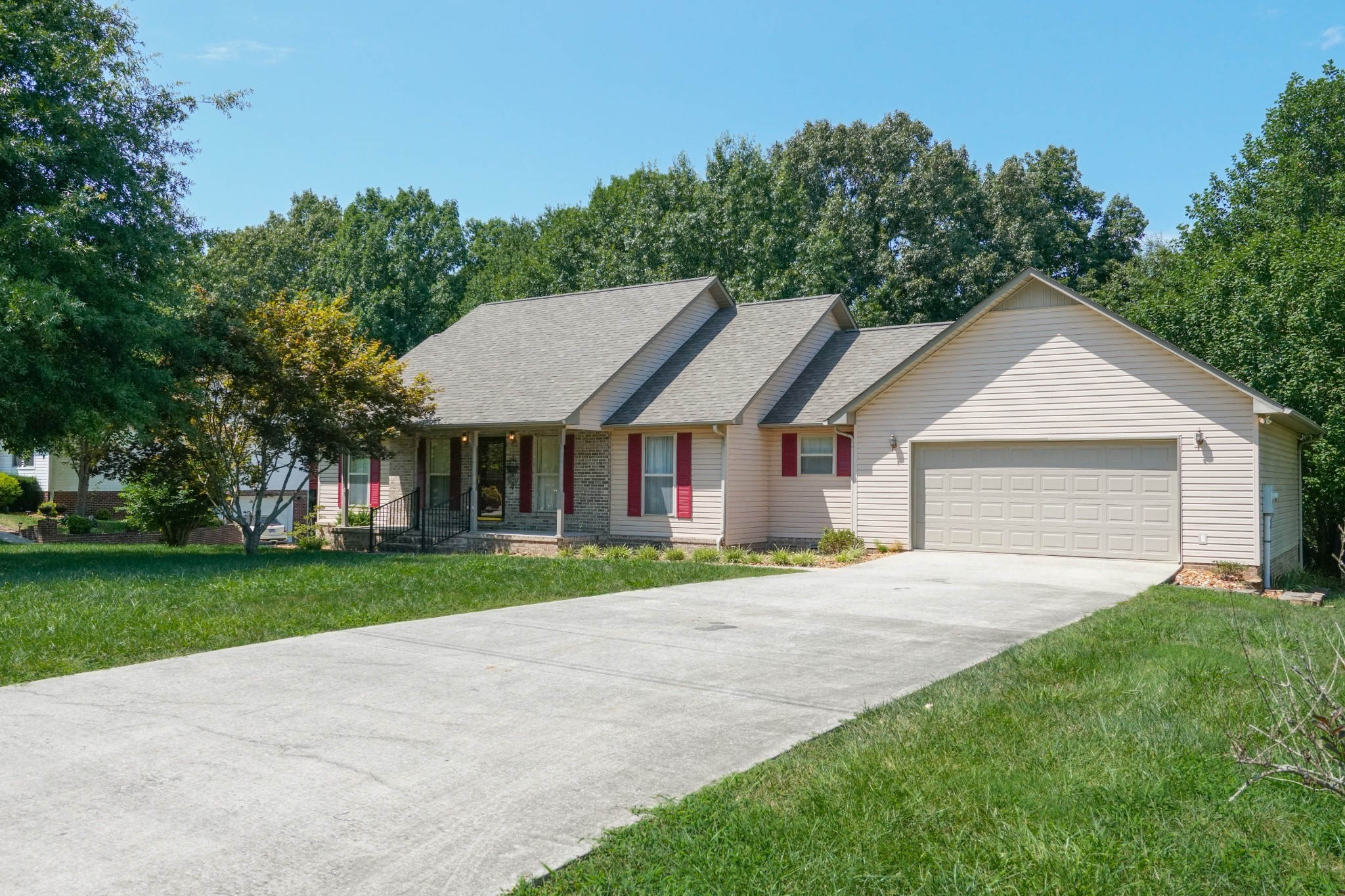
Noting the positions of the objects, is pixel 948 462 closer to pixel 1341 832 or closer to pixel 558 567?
pixel 558 567

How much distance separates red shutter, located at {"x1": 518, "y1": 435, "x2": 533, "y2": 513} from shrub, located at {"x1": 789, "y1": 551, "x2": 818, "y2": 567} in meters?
6.96

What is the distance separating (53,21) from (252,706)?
1525cm

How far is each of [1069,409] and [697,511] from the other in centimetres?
743

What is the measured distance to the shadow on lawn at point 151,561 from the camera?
14.1m

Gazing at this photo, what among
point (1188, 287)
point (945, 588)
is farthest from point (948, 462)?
point (1188, 287)

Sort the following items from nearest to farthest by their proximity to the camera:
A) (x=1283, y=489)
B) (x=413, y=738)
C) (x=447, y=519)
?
(x=413, y=738) < (x=1283, y=489) < (x=447, y=519)

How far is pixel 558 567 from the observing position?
15.5 metres

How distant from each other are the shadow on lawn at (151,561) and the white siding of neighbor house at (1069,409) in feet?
29.8

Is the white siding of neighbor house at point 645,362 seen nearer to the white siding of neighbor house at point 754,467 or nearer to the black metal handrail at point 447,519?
the white siding of neighbor house at point 754,467

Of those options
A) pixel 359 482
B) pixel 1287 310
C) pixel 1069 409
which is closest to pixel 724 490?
pixel 1069 409

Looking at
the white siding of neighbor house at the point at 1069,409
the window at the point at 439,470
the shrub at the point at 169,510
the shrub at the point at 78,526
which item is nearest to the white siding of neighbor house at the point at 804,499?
the white siding of neighbor house at the point at 1069,409

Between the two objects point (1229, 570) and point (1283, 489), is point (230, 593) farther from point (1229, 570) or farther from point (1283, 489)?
point (1283, 489)

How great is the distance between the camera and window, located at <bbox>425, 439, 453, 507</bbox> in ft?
77.1

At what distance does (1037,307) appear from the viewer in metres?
17.4
